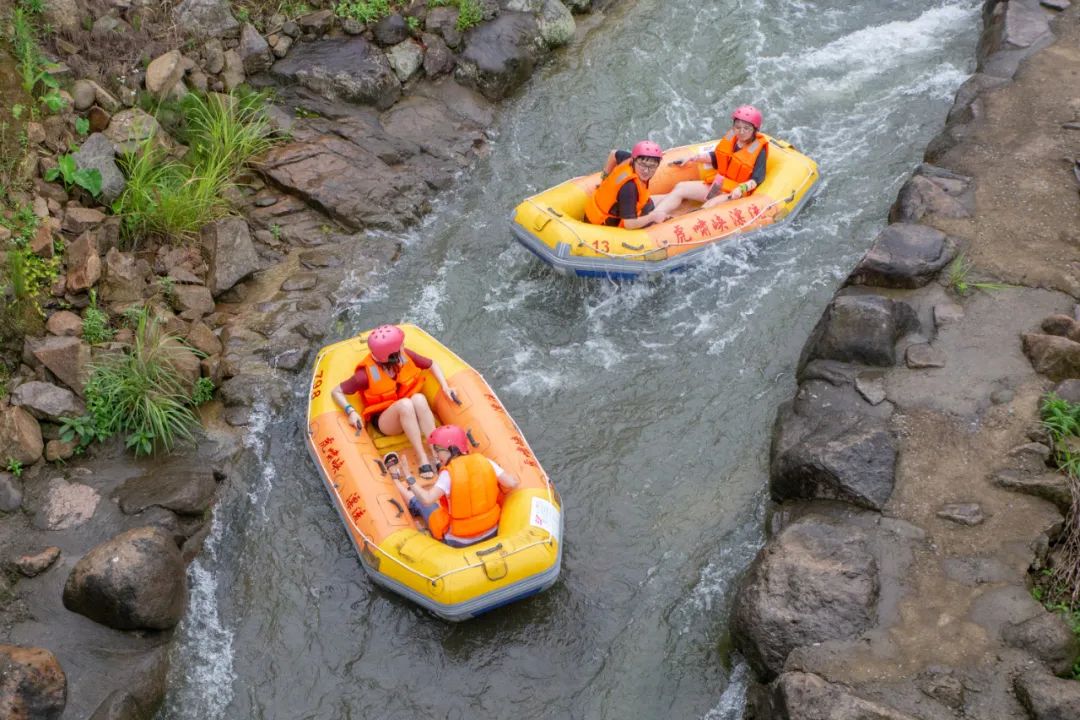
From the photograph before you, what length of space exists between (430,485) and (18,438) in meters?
2.87

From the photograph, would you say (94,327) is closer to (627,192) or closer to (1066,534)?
(627,192)

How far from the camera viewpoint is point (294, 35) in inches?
408

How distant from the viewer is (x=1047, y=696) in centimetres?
504

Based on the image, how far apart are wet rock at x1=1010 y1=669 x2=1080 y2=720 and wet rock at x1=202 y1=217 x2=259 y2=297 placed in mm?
6597

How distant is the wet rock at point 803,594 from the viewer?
5.78 meters


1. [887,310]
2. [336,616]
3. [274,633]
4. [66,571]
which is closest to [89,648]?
[66,571]

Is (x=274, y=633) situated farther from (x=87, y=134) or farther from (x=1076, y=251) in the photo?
(x=1076, y=251)

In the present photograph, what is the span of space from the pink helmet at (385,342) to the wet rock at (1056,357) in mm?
4548

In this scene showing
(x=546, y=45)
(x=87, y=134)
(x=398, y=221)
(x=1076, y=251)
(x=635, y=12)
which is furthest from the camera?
(x=635, y=12)

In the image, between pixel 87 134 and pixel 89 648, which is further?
pixel 87 134

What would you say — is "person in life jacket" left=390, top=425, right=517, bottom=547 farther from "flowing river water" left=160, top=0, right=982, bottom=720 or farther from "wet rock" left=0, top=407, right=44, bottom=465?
"wet rock" left=0, top=407, right=44, bottom=465

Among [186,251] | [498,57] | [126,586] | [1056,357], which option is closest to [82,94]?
[186,251]

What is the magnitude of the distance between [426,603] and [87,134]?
5272 millimetres

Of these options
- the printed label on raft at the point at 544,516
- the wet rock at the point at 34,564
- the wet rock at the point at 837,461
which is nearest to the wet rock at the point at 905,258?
the wet rock at the point at 837,461
